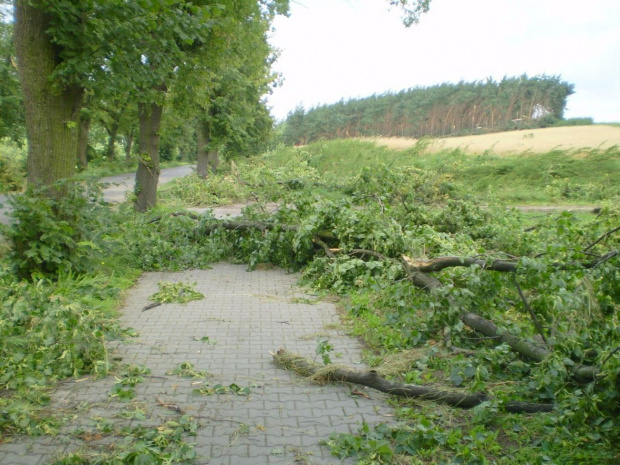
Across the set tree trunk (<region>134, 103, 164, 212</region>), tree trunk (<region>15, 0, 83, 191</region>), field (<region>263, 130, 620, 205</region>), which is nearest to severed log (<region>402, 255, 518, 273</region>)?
tree trunk (<region>15, 0, 83, 191</region>)

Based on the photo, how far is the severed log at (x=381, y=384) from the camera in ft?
13.3

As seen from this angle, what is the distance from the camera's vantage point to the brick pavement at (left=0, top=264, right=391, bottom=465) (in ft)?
12.1

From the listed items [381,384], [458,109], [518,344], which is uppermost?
[458,109]

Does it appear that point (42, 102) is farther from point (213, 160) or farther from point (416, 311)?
point (213, 160)

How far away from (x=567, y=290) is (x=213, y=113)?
25509 mm

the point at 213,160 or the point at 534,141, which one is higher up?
the point at 534,141

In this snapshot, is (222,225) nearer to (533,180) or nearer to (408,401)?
(408,401)

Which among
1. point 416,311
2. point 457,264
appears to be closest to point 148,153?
point 416,311

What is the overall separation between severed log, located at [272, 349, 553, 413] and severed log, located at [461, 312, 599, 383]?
0.33 metres

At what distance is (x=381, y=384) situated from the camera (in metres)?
4.56

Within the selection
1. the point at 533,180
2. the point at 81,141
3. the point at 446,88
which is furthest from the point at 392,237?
the point at 446,88

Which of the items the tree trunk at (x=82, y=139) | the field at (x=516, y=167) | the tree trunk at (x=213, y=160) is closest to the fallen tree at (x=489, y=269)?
the field at (x=516, y=167)

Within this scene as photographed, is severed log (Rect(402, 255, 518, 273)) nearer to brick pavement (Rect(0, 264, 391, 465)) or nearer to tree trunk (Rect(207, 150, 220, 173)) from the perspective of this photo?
brick pavement (Rect(0, 264, 391, 465))

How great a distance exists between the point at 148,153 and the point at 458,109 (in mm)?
29582
